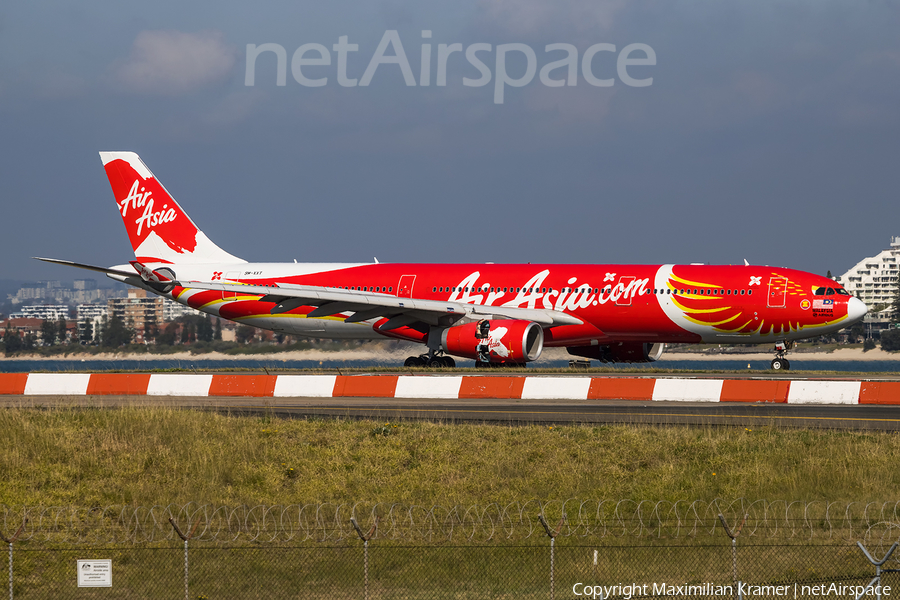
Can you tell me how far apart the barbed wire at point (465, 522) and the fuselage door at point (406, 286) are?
2553 cm

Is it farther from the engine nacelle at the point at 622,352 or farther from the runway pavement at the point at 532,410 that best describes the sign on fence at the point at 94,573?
the engine nacelle at the point at 622,352

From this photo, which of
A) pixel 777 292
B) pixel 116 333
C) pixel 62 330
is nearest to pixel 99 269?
pixel 777 292

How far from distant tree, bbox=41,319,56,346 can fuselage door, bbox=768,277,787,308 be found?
86.5m

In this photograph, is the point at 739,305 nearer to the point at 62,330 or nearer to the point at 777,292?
the point at 777,292

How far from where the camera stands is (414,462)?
1875cm

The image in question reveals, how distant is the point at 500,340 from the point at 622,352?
789 cm

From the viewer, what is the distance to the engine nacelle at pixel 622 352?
137 ft

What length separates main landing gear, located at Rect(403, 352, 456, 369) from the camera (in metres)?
40.2

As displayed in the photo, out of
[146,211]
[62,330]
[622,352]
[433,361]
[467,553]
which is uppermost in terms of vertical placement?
[146,211]

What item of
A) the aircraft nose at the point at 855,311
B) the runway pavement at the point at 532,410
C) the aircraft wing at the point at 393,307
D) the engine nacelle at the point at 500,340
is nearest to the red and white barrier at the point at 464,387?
the runway pavement at the point at 532,410

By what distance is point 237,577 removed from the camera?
13773mm

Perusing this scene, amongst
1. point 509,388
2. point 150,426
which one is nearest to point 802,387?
point 509,388

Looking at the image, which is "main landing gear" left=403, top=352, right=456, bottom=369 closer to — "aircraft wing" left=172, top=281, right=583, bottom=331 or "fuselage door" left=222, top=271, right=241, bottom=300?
"aircraft wing" left=172, top=281, right=583, bottom=331

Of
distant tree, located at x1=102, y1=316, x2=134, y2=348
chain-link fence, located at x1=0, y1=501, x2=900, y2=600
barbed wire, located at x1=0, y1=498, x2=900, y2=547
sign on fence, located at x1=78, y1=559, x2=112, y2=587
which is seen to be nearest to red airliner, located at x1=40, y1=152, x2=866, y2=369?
barbed wire, located at x1=0, y1=498, x2=900, y2=547
